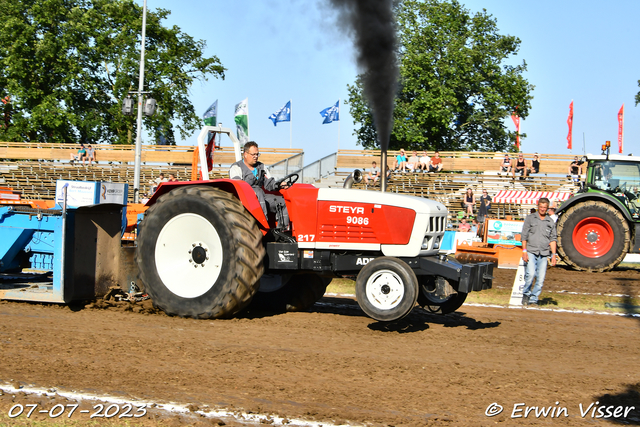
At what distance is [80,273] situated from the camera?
6.73 metres

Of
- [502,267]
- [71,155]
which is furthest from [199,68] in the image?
[502,267]

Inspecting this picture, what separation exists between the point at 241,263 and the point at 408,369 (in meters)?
2.04

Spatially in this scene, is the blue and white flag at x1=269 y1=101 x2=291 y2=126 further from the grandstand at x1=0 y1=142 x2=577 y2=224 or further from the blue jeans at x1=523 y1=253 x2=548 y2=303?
the blue jeans at x1=523 y1=253 x2=548 y2=303

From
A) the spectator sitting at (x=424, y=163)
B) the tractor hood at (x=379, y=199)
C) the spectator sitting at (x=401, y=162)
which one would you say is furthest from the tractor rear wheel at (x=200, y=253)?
the spectator sitting at (x=424, y=163)

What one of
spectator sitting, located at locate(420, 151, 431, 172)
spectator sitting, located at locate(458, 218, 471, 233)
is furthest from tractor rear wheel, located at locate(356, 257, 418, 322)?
spectator sitting, located at locate(420, 151, 431, 172)

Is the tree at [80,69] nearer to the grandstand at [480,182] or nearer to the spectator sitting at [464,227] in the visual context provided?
the grandstand at [480,182]

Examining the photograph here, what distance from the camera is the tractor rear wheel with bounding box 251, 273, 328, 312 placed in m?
7.32

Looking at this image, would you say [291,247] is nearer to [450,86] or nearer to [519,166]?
[519,166]

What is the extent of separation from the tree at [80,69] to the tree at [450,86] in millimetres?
11719

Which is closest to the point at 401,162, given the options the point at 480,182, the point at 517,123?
the point at 480,182

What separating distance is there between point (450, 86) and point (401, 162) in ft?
44.6

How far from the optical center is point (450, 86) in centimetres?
3528

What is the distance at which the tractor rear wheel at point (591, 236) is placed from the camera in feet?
44.3

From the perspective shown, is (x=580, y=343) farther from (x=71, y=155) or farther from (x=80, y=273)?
(x=71, y=155)
